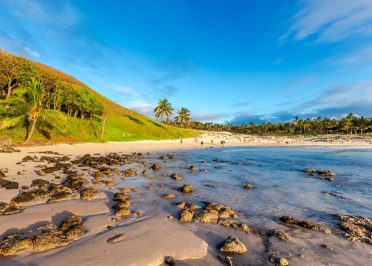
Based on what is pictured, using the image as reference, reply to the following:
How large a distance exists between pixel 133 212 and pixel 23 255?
518cm

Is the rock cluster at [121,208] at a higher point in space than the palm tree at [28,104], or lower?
lower

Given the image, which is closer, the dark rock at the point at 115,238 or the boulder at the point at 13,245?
the boulder at the point at 13,245

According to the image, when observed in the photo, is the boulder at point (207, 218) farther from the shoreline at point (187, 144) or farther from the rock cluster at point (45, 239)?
the shoreline at point (187, 144)

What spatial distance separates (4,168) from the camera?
2116 cm

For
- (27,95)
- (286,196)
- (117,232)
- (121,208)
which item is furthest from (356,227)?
(27,95)

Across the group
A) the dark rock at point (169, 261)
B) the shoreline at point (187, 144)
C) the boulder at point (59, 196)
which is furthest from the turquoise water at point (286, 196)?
the shoreline at point (187, 144)

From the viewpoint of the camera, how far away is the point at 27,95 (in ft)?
137

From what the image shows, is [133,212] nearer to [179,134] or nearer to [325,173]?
[325,173]

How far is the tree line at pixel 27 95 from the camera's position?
131 feet

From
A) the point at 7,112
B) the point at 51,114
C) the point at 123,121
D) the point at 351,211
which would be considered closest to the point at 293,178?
the point at 351,211

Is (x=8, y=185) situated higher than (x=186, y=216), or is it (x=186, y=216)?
(x=8, y=185)

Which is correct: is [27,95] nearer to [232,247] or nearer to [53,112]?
[53,112]

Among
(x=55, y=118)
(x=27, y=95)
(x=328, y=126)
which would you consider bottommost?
(x=55, y=118)

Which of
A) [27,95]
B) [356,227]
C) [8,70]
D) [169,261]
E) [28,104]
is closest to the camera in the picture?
[169,261]
